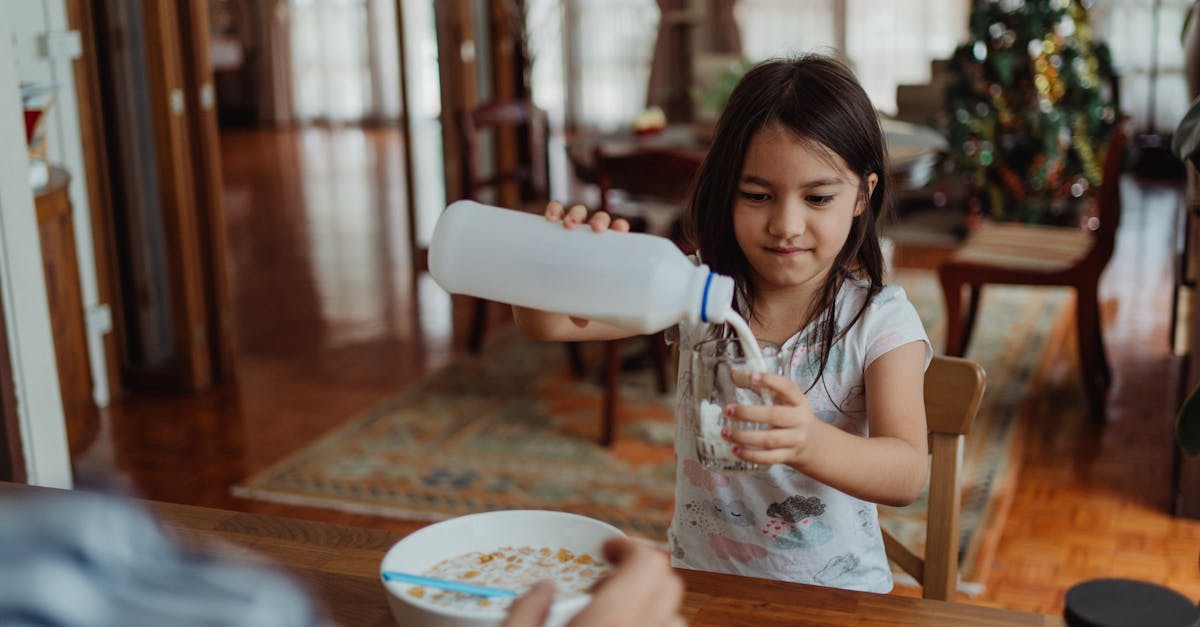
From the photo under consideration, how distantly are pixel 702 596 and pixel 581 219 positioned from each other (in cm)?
34

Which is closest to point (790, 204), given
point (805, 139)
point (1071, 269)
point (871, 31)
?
point (805, 139)

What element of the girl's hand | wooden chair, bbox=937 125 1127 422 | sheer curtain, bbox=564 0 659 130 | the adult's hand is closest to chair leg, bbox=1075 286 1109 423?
wooden chair, bbox=937 125 1127 422

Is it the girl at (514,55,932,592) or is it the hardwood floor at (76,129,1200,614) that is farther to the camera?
the hardwood floor at (76,129,1200,614)

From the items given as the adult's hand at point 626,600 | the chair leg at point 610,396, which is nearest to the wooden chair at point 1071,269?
the chair leg at point 610,396

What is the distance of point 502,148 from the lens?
247 inches

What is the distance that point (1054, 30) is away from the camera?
550cm

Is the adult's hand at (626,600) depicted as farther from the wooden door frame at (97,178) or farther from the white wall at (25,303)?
the wooden door frame at (97,178)

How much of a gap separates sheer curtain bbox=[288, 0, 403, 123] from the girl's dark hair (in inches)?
415

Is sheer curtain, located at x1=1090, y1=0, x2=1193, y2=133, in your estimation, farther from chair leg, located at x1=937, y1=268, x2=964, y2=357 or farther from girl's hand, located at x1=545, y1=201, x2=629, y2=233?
girl's hand, located at x1=545, y1=201, x2=629, y2=233

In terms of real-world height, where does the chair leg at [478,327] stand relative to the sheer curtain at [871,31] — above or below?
below

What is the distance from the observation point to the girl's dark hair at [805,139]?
131cm

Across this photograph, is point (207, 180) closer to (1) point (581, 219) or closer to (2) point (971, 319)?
(2) point (971, 319)

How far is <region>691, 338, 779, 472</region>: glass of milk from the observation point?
3.10ft

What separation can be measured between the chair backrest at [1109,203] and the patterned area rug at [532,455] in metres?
0.52
